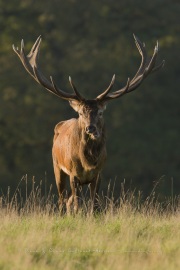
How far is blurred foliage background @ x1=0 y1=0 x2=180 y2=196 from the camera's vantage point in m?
30.4

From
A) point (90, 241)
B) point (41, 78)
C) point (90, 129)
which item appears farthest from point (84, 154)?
point (90, 241)

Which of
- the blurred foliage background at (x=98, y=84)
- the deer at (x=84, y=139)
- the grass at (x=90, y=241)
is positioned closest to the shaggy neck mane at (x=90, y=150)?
the deer at (x=84, y=139)

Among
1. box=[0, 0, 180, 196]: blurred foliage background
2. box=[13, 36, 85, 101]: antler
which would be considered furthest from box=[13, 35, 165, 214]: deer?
box=[0, 0, 180, 196]: blurred foliage background

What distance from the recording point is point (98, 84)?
30797mm

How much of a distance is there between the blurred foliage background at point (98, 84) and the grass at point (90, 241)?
64.7 ft

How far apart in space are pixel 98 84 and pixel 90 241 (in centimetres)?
2327

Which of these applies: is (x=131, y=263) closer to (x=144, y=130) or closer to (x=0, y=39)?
(x=144, y=130)

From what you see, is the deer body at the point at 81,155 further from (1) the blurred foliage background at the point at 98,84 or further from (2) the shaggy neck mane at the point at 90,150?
(1) the blurred foliage background at the point at 98,84

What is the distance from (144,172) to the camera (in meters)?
30.2

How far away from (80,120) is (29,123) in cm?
2070

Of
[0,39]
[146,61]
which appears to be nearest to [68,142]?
[146,61]

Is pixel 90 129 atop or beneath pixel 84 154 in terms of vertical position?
atop

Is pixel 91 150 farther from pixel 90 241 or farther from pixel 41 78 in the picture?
pixel 90 241

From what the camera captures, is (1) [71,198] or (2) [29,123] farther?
(2) [29,123]
